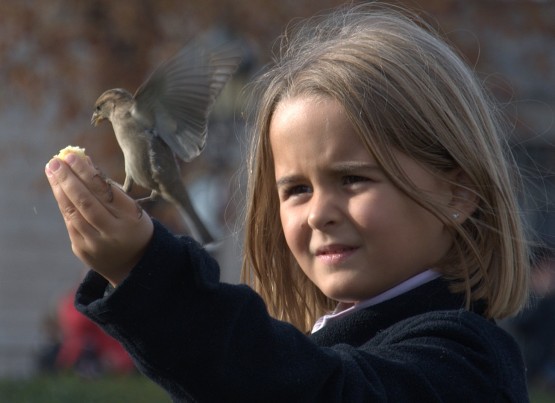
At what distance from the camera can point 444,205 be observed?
2.39m

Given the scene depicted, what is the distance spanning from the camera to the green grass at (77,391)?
7.07 m

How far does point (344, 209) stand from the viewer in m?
2.25

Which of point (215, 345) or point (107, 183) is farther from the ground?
point (107, 183)

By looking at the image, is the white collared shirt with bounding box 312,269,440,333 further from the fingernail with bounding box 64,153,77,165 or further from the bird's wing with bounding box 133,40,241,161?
the fingernail with bounding box 64,153,77,165

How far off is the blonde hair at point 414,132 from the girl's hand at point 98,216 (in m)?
0.58

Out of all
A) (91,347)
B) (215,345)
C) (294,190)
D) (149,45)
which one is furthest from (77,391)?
(215,345)

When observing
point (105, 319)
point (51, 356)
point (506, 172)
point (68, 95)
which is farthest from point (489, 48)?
point (105, 319)

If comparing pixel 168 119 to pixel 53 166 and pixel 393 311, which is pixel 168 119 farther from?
pixel 393 311

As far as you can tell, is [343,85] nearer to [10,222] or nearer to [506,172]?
[506,172]

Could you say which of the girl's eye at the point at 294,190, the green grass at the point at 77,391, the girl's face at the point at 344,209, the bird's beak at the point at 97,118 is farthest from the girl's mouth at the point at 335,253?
the green grass at the point at 77,391

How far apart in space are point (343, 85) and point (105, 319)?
0.74 meters

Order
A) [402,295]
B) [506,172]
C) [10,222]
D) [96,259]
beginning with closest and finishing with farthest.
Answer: [96,259]
[402,295]
[506,172]
[10,222]

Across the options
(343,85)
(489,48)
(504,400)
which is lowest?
(489,48)

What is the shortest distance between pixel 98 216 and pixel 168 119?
43cm
